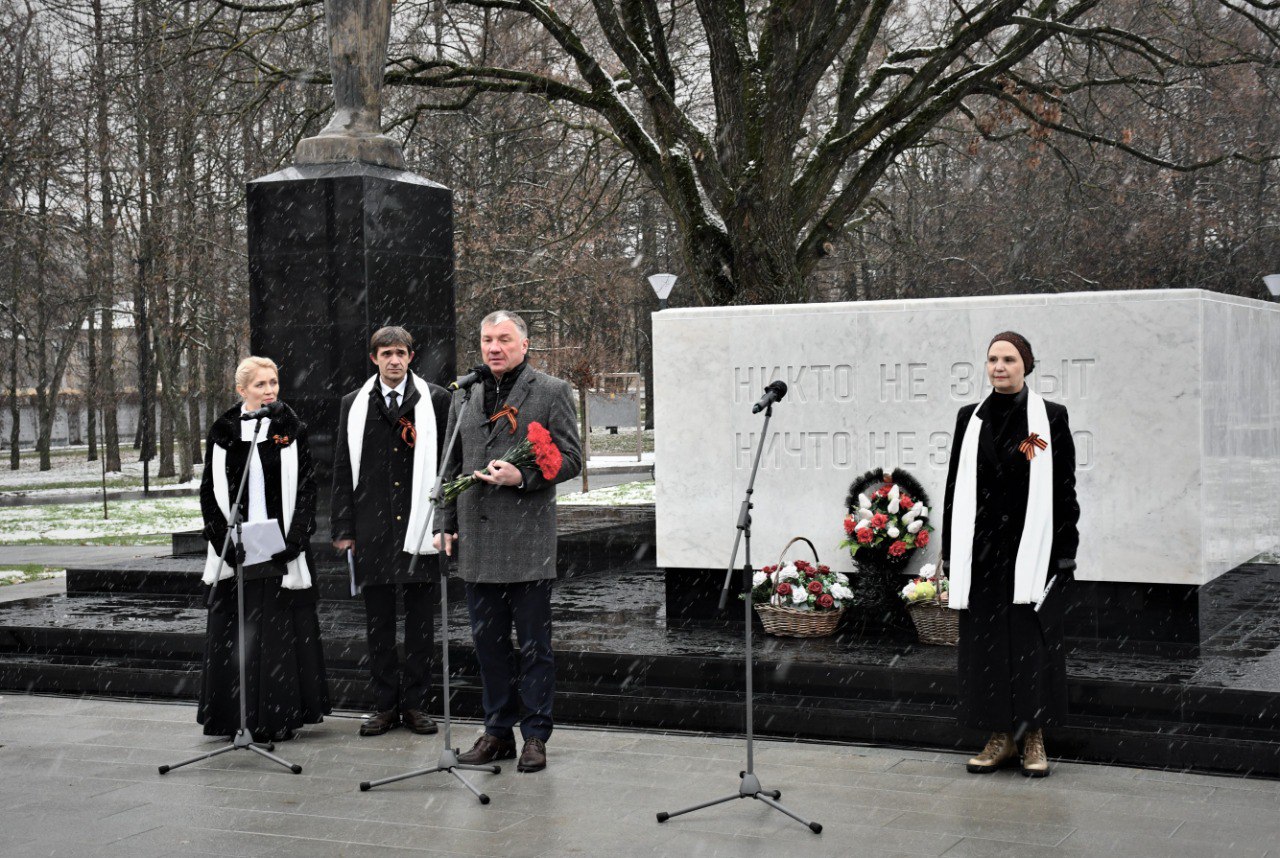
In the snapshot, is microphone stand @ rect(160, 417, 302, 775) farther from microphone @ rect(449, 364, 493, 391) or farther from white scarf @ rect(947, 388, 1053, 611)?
white scarf @ rect(947, 388, 1053, 611)

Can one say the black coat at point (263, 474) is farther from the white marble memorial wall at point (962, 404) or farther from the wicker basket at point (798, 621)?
the wicker basket at point (798, 621)

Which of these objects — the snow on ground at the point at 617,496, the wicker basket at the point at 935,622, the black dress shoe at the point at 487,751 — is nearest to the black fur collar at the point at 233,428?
the black dress shoe at the point at 487,751

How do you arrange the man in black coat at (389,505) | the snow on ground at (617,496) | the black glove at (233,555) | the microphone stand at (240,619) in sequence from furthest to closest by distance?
the snow on ground at (617,496) → the man in black coat at (389,505) → the black glove at (233,555) → the microphone stand at (240,619)

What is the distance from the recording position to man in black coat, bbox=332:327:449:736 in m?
7.37

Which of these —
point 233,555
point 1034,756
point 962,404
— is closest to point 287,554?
point 233,555

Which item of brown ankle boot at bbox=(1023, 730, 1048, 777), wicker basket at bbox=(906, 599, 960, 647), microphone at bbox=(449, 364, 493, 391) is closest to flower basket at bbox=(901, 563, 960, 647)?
wicker basket at bbox=(906, 599, 960, 647)

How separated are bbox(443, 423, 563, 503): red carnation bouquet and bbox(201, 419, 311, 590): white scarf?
4.10 ft

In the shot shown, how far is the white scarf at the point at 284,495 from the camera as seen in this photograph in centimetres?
739

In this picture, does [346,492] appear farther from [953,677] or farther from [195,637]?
[953,677]

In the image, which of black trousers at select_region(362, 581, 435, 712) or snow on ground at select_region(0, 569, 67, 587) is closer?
black trousers at select_region(362, 581, 435, 712)

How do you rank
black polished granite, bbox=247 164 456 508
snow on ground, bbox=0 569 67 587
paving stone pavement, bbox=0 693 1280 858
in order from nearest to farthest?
paving stone pavement, bbox=0 693 1280 858 < black polished granite, bbox=247 164 456 508 < snow on ground, bbox=0 569 67 587

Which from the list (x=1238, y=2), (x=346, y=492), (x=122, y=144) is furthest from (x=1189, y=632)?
(x=122, y=144)

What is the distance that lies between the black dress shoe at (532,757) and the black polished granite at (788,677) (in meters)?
1.06

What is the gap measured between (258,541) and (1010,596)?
369cm
